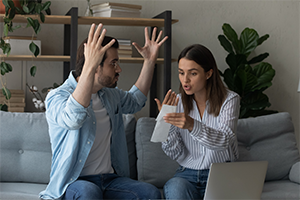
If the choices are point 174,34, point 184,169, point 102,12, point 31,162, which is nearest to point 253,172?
point 184,169

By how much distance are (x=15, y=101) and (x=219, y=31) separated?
2.01 m

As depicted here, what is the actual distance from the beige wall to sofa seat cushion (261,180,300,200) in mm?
1433

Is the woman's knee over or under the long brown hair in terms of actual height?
under

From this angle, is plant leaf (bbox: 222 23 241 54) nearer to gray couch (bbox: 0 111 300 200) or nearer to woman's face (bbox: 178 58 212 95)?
gray couch (bbox: 0 111 300 200)

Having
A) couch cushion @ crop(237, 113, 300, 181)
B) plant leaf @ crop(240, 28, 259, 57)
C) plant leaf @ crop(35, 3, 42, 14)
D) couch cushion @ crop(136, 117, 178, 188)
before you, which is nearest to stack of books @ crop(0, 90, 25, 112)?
plant leaf @ crop(35, 3, 42, 14)

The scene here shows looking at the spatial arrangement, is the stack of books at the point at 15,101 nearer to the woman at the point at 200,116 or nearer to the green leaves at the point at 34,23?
the green leaves at the point at 34,23

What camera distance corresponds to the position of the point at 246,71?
283cm

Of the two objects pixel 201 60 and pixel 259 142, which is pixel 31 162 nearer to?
pixel 201 60

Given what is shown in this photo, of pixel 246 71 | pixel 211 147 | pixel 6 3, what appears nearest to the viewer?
pixel 211 147

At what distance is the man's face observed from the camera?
1.60 meters

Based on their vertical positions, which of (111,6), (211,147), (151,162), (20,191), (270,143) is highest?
(111,6)

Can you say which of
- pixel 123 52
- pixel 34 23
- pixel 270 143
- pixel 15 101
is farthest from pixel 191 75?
pixel 15 101

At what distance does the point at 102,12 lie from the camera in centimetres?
264

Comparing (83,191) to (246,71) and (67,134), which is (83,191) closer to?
(67,134)
